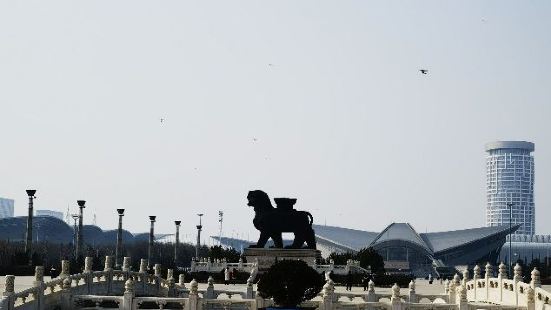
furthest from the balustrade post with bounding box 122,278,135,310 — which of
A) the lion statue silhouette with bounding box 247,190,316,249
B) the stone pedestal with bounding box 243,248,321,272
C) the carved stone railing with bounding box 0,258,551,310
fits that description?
the lion statue silhouette with bounding box 247,190,316,249

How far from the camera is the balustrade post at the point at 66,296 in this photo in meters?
33.2

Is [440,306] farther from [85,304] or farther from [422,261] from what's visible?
[422,261]

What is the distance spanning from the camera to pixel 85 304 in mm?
34062

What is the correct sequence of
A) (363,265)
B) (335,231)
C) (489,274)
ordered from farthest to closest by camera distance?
(335,231) → (363,265) → (489,274)

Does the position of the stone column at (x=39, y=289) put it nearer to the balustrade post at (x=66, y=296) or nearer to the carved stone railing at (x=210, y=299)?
the carved stone railing at (x=210, y=299)

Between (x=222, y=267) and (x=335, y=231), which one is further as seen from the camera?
(x=335, y=231)

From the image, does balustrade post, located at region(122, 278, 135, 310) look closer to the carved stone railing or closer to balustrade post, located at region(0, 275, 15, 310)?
the carved stone railing

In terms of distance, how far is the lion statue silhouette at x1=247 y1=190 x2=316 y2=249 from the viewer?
63.2 m

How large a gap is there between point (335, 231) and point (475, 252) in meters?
27.6

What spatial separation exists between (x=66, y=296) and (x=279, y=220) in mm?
30732

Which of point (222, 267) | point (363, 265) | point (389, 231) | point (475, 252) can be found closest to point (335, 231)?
point (389, 231)

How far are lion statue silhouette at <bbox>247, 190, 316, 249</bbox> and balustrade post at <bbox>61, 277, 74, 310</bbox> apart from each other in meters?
30.3

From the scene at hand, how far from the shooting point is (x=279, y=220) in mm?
63094

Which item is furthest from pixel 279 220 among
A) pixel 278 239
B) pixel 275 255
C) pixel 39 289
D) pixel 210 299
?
pixel 39 289
